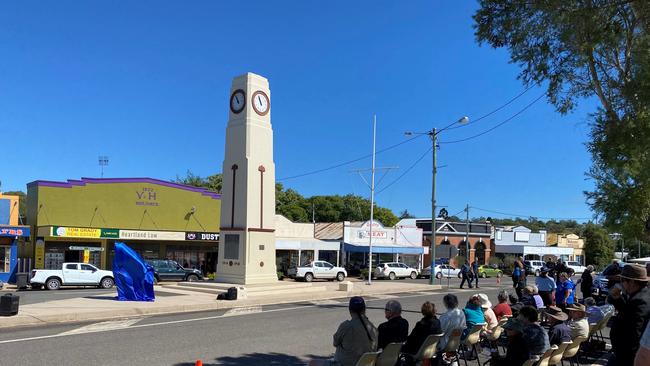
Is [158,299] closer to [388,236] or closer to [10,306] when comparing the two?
[10,306]

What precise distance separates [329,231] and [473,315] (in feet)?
125

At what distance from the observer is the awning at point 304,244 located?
41.9 metres

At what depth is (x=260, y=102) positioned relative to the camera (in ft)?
84.4

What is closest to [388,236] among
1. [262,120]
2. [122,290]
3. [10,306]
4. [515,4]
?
[262,120]

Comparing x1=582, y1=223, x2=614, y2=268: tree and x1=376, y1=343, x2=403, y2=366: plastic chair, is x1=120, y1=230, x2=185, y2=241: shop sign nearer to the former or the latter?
x1=376, y1=343, x2=403, y2=366: plastic chair

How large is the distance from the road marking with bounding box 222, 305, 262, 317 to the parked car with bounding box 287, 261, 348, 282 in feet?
57.3

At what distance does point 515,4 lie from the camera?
8.70 metres

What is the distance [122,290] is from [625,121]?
16583mm

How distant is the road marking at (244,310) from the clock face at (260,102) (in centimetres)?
1011

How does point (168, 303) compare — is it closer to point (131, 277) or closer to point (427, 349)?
point (131, 277)

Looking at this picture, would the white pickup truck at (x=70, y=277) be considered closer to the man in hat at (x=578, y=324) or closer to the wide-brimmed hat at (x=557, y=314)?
the wide-brimmed hat at (x=557, y=314)

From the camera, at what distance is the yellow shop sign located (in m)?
33.0

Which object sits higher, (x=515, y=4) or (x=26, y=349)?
(x=515, y=4)

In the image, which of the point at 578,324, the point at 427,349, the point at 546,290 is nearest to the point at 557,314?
the point at 578,324
